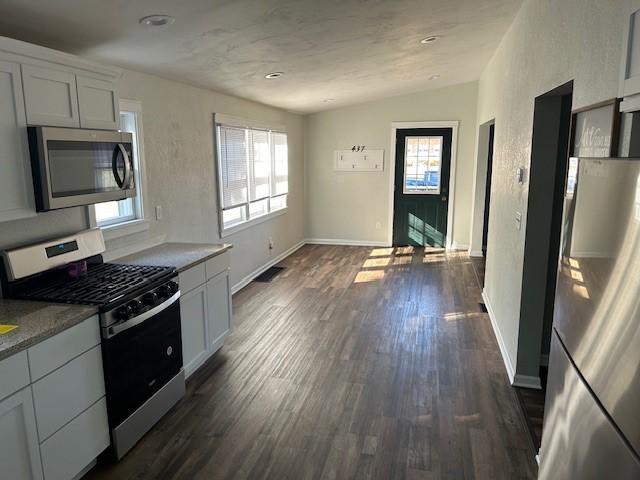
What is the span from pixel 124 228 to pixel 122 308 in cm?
119

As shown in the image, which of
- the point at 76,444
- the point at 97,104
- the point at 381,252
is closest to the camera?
the point at 76,444

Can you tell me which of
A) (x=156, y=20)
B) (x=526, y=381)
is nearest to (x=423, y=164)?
(x=526, y=381)

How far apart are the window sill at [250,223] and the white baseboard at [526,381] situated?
3.20 m

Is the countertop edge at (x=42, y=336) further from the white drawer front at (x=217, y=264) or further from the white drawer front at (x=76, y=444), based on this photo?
→ the white drawer front at (x=217, y=264)

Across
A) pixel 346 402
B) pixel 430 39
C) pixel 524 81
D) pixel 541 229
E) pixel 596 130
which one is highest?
pixel 430 39

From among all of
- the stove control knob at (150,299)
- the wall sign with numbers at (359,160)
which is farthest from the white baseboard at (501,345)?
the wall sign with numbers at (359,160)

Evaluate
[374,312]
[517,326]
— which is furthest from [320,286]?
[517,326]

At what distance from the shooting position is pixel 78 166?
8.08 feet

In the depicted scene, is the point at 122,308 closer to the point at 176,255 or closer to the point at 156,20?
the point at 176,255

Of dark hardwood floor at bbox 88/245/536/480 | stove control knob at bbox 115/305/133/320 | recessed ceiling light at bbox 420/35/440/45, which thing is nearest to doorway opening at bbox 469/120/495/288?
dark hardwood floor at bbox 88/245/536/480

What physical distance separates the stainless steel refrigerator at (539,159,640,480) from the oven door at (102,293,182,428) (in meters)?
2.01

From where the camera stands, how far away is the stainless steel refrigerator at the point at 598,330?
1.01 metres

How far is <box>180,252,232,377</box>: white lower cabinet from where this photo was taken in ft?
10.2

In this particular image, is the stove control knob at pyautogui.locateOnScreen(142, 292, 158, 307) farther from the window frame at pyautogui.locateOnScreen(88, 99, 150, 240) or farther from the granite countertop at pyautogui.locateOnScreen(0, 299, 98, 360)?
the window frame at pyautogui.locateOnScreen(88, 99, 150, 240)
